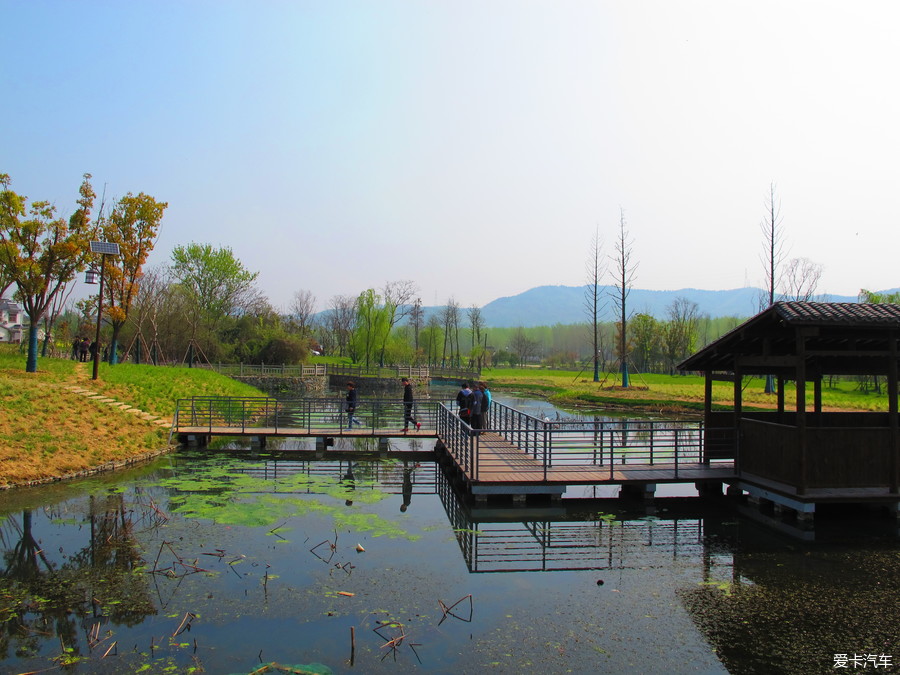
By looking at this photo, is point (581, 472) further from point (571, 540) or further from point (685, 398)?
point (685, 398)

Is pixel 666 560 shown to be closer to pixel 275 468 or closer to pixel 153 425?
pixel 275 468

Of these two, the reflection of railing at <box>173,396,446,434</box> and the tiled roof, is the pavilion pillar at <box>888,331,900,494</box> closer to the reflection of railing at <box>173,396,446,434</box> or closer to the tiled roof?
the tiled roof

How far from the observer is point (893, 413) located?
12.8 metres

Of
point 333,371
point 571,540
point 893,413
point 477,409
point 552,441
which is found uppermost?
point 893,413

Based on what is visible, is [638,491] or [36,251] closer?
[638,491]

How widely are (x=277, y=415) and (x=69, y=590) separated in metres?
14.2

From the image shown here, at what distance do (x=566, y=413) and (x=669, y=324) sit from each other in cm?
5529

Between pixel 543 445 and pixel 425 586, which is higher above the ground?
pixel 543 445

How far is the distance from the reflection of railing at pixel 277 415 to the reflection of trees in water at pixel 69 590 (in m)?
10.5

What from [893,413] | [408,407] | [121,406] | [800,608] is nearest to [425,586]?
[800,608]

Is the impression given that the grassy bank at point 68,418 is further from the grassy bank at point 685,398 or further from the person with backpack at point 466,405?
the grassy bank at point 685,398

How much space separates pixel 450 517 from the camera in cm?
1340

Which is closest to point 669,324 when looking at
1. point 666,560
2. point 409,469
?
point 409,469

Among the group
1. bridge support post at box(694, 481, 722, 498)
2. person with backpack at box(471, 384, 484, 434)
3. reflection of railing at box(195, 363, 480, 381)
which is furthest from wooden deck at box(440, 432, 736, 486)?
reflection of railing at box(195, 363, 480, 381)
